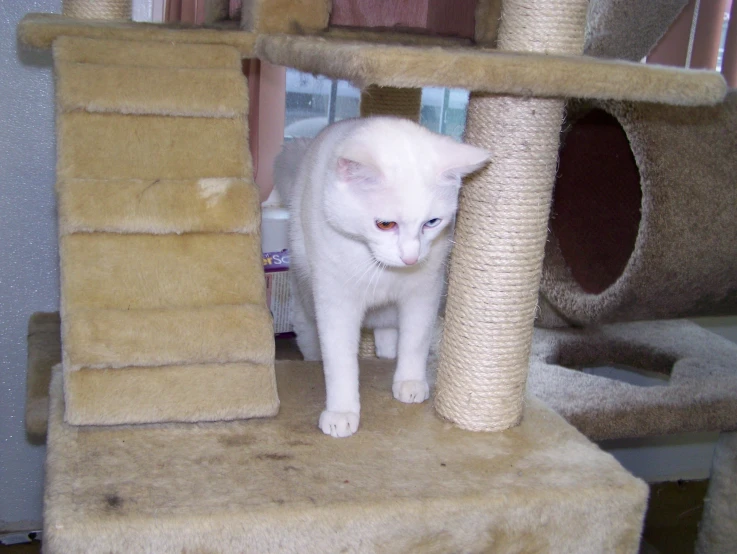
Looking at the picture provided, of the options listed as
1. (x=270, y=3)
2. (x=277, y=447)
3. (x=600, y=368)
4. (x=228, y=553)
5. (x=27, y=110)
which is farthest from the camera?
(x=600, y=368)

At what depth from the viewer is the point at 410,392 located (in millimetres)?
1198

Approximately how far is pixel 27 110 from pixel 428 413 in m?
1.16

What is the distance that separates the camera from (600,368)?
84.5 inches

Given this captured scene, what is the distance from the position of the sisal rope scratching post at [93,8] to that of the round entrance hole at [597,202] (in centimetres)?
101

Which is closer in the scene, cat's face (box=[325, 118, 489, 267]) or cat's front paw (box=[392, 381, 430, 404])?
cat's face (box=[325, 118, 489, 267])

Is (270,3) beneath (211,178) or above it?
above

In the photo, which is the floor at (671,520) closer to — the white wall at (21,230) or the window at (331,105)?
the white wall at (21,230)

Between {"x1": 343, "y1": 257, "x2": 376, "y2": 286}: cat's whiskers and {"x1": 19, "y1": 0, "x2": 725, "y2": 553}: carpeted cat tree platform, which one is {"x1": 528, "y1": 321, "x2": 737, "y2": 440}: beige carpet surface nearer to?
{"x1": 19, "y1": 0, "x2": 725, "y2": 553}: carpeted cat tree platform

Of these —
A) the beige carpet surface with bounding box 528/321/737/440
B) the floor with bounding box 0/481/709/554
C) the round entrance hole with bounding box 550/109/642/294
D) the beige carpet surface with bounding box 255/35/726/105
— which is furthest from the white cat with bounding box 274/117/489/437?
the floor with bounding box 0/481/709/554

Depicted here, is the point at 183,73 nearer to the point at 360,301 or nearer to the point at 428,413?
the point at 360,301

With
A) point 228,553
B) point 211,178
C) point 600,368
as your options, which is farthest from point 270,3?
point 600,368

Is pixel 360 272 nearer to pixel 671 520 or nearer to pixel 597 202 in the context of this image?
pixel 597 202

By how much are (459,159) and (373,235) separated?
152mm

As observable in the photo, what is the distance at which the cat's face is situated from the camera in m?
1.01
